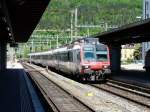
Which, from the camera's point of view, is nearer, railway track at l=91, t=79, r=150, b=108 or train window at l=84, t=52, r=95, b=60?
railway track at l=91, t=79, r=150, b=108

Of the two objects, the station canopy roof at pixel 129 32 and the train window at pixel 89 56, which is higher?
the station canopy roof at pixel 129 32

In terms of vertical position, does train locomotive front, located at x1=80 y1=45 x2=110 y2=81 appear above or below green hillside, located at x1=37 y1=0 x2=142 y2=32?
below

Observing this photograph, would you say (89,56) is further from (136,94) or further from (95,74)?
(136,94)

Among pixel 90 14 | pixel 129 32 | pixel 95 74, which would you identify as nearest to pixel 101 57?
pixel 95 74

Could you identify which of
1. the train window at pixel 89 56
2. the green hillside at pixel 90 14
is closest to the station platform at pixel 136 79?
the train window at pixel 89 56

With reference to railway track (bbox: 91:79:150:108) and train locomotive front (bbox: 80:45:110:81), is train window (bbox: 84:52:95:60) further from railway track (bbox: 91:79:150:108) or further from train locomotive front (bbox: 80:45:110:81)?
railway track (bbox: 91:79:150:108)

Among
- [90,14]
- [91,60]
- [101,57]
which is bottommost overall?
[91,60]

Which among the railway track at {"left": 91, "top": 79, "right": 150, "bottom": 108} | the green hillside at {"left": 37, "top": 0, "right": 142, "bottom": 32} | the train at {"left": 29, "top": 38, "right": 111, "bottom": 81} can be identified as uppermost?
the green hillside at {"left": 37, "top": 0, "right": 142, "bottom": 32}

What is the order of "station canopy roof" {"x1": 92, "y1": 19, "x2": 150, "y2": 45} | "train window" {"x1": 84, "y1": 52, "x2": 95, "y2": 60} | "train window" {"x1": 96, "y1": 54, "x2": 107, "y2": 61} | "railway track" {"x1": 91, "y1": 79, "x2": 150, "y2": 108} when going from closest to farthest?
"railway track" {"x1": 91, "y1": 79, "x2": 150, "y2": 108} < "train window" {"x1": 84, "y1": 52, "x2": 95, "y2": 60} < "train window" {"x1": 96, "y1": 54, "x2": 107, "y2": 61} < "station canopy roof" {"x1": 92, "y1": 19, "x2": 150, "y2": 45}

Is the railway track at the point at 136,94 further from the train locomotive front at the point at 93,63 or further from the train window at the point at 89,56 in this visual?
the train window at the point at 89,56

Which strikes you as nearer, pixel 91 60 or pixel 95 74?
pixel 95 74

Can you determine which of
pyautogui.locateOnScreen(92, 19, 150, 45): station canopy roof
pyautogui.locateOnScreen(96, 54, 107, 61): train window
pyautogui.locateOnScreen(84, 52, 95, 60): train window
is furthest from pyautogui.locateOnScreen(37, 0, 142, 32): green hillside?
pyautogui.locateOnScreen(84, 52, 95, 60): train window

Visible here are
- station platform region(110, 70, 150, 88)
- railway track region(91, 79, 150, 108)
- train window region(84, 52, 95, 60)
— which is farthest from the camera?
train window region(84, 52, 95, 60)

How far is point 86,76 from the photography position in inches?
1236
